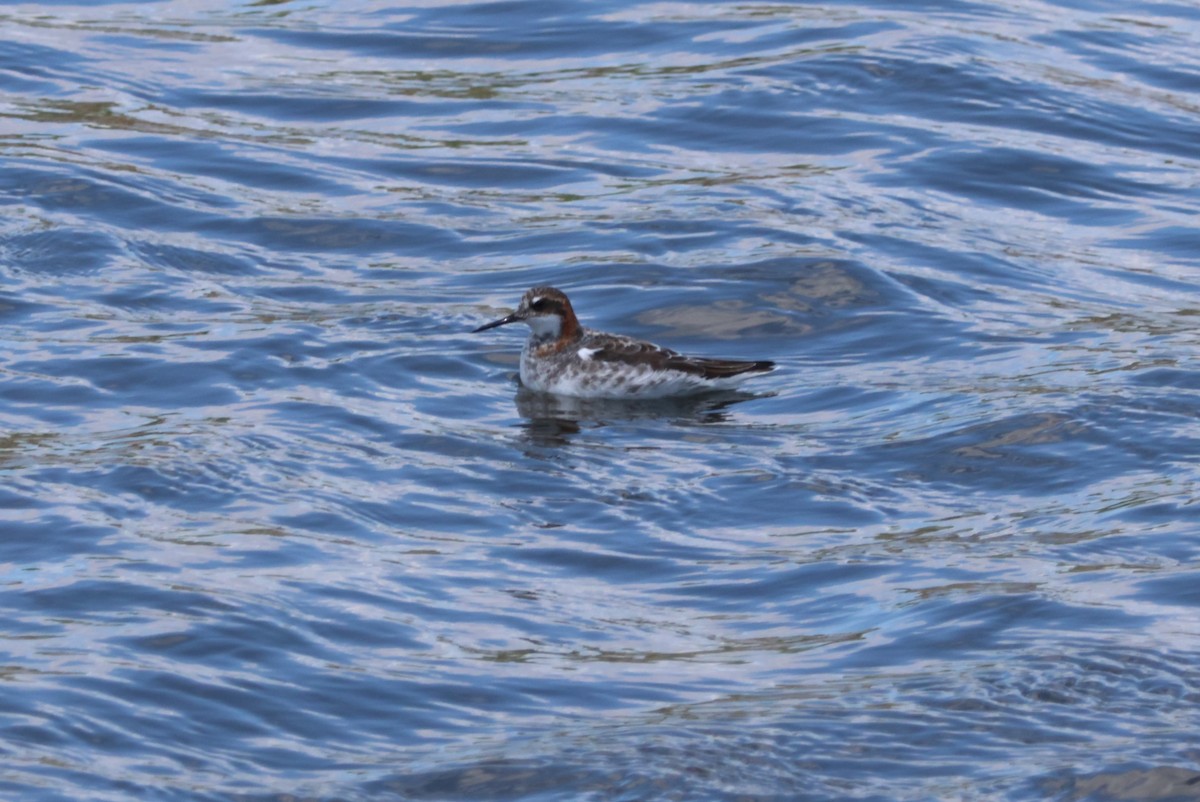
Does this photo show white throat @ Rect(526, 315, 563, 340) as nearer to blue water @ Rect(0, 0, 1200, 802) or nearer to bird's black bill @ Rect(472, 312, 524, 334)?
bird's black bill @ Rect(472, 312, 524, 334)

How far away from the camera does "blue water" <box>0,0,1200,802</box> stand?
28.4 ft

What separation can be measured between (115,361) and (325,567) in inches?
171

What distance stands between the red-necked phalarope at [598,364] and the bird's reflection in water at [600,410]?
65 mm

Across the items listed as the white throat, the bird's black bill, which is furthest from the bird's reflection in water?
the bird's black bill

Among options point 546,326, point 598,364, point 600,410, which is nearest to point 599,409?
point 600,410

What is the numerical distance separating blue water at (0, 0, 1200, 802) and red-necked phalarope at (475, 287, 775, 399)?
212 millimetres

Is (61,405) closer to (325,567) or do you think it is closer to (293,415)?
(293,415)

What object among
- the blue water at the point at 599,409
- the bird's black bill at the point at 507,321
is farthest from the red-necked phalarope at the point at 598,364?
the blue water at the point at 599,409

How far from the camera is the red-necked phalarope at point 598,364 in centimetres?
1443

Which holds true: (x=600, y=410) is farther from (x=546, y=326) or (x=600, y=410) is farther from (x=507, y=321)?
(x=507, y=321)

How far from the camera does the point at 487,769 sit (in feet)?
27.1

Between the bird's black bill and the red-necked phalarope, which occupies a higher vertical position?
the bird's black bill

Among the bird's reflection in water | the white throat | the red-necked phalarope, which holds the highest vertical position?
the white throat

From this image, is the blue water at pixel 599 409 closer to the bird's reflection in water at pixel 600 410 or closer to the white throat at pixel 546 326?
the bird's reflection in water at pixel 600 410
